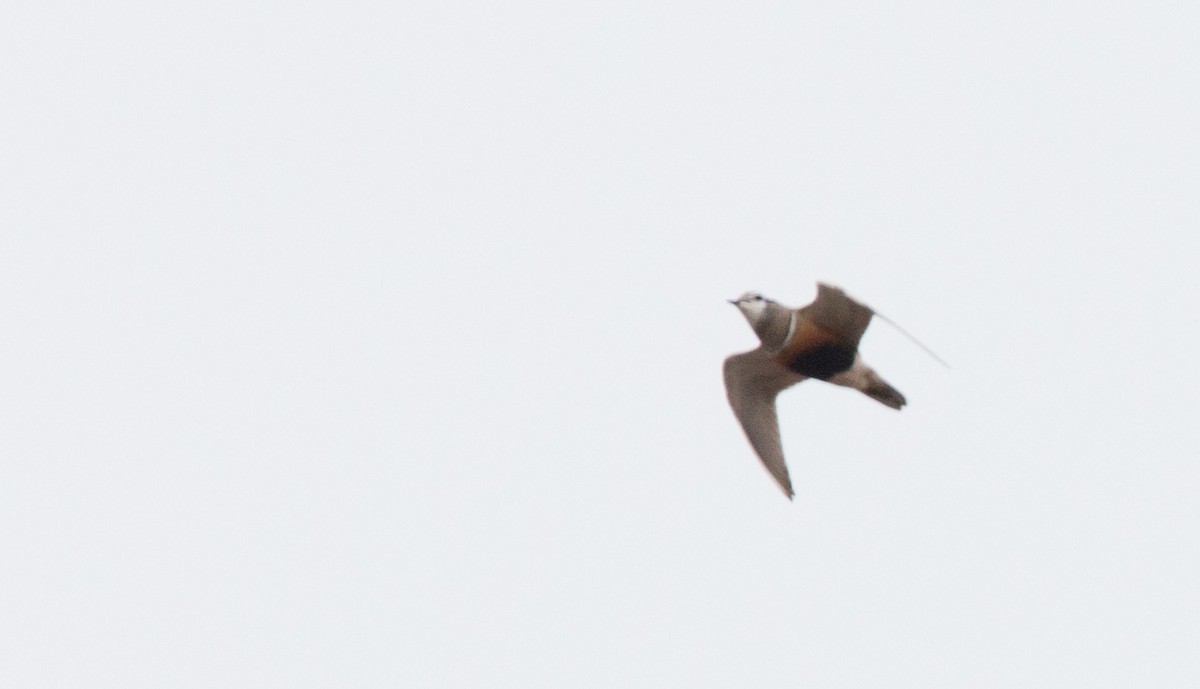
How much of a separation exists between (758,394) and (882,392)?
5.38ft

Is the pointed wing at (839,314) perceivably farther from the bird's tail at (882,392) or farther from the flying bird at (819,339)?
the bird's tail at (882,392)

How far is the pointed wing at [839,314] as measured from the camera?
16.6m

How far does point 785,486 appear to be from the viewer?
1778 centimetres

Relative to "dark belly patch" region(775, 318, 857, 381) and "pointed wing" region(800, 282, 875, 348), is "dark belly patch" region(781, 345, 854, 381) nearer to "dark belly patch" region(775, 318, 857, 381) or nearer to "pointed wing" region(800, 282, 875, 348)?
"dark belly patch" region(775, 318, 857, 381)

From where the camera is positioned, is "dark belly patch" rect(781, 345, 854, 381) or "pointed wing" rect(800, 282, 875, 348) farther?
"dark belly patch" rect(781, 345, 854, 381)

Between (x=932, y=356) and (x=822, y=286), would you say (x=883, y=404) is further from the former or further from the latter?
(x=932, y=356)

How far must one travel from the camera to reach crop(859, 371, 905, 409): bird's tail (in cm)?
1720

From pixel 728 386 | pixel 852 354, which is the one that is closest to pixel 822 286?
pixel 852 354

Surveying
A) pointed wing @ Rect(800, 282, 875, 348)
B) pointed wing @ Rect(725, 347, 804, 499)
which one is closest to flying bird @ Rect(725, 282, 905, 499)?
pointed wing @ Rect(800, 282, 875, 348)

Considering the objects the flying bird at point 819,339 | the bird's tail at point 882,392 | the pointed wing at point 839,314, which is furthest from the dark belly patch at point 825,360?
the bird's tail at point 882,392

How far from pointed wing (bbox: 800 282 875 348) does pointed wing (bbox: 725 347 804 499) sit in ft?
3.73

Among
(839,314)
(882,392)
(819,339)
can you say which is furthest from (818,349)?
(882,392)

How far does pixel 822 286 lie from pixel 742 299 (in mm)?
1201

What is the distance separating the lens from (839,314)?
16.9 meters
